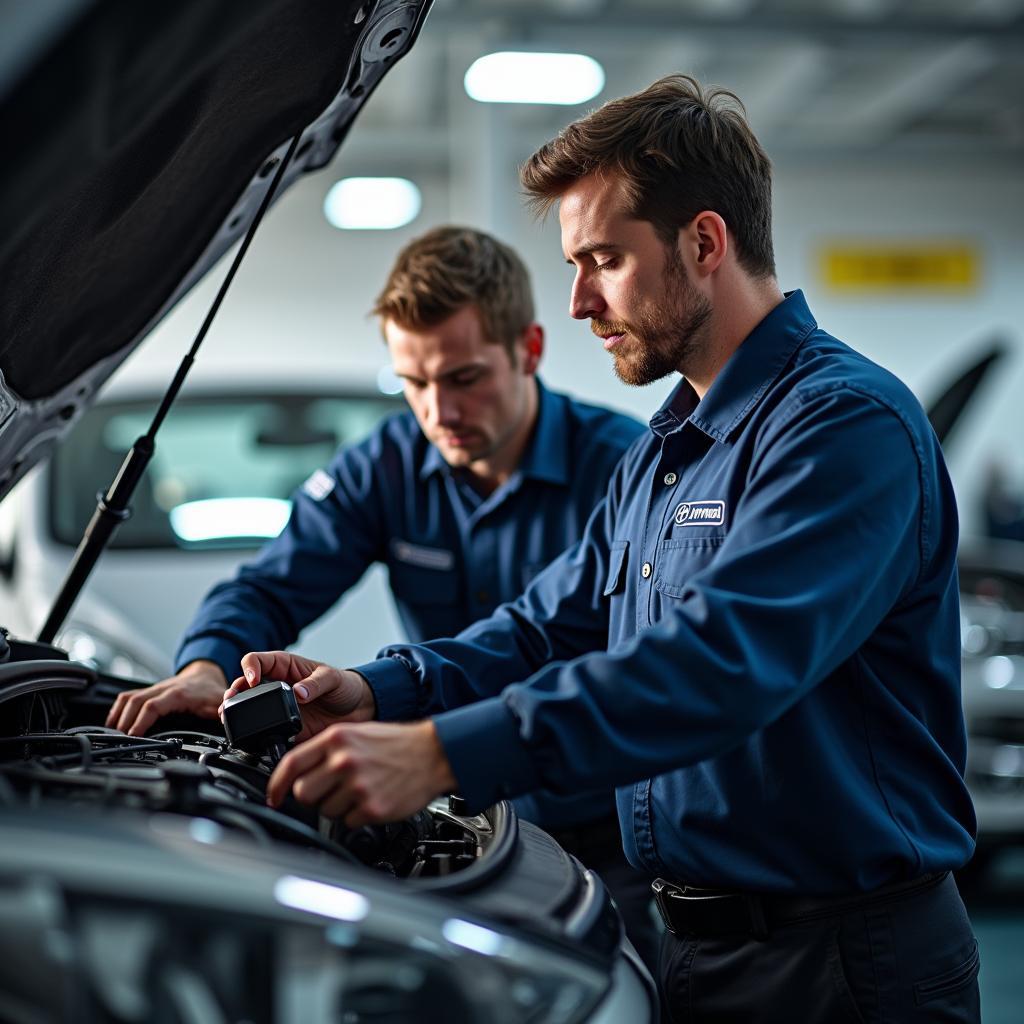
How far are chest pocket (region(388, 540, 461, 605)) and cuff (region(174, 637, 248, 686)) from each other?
0.38m

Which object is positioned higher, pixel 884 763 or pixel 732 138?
pixel 732 138

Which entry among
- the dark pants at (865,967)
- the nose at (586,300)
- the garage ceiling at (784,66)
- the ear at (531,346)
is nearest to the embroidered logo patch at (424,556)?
the ear at (531,346)

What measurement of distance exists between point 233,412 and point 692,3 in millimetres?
4016

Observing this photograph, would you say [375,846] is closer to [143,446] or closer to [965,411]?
[143,446]

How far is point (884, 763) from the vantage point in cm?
131

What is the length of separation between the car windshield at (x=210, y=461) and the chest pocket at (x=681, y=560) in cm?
220

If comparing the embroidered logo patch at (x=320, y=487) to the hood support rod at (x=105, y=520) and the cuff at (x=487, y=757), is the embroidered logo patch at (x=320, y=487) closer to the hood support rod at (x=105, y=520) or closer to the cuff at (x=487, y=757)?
the hood support rod at (x=105, y=520)

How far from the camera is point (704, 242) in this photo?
4.57 ft

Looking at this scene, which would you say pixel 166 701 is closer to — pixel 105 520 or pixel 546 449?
pixel 105 520

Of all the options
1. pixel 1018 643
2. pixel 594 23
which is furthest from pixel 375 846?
Answer: pixel 594 23

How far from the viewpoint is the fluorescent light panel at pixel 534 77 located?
5.64m

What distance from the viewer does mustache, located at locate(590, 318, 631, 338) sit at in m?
1.42

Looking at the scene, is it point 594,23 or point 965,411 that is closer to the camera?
point 965,411

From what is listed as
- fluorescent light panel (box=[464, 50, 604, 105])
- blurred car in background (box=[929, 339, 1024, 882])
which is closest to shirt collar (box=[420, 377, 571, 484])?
blurred car in background (box=[929, 339, 1024, 882])
